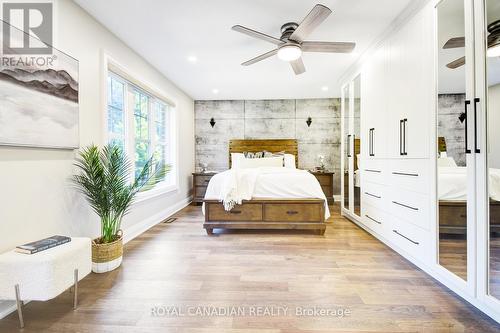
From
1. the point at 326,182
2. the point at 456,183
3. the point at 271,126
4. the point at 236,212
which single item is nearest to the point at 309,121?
the point at 271,126

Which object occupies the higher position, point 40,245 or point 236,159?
point 236,159

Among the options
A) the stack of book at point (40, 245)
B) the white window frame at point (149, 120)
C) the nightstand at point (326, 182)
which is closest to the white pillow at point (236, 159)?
the white window frame at point (149, 120)

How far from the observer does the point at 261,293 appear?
1724 mm

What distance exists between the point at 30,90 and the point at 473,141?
3099 millimetres

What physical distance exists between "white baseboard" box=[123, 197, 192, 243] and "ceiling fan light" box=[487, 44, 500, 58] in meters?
3.71

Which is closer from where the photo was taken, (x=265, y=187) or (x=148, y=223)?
(x=265, y=187)

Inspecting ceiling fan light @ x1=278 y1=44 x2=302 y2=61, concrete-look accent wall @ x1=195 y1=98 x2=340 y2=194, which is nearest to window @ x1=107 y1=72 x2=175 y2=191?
concrete-look accent wall @ x1=195 y1=98 x2=340 y2=194

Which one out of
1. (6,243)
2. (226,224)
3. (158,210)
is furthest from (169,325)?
(158,210)

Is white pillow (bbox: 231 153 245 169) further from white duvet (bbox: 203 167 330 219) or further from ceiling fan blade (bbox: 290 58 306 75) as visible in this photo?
ceiling fan blade (bbox: 290 58 306 75)

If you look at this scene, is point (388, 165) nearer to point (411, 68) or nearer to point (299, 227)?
point (411, 68)

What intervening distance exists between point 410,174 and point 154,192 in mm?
3470

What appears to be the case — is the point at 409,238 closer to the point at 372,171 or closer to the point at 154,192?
the point at 372,171

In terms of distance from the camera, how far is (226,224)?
3133 mm

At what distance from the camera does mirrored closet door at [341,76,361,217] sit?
11.3 ft
